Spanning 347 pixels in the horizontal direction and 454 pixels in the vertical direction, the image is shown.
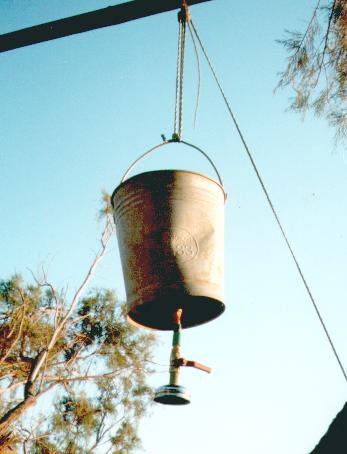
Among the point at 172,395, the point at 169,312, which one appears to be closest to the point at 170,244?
the point at 169,312

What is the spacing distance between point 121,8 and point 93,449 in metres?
13.7

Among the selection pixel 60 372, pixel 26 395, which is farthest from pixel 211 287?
pixel 60 372

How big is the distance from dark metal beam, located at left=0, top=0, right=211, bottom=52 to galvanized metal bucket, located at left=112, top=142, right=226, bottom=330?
0.48 metres

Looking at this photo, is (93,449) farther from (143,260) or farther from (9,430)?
(143,260)

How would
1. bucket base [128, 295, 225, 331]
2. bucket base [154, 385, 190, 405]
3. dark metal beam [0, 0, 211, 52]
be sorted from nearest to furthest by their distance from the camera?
bucket base [154, 385, 190, 405] < dark metal beam [0, 0, 211, 52] < bucket base [128, 295, 225, 331]

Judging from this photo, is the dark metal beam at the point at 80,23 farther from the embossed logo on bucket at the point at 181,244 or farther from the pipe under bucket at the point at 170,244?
the embossed logo on bucket at the point at 181,244

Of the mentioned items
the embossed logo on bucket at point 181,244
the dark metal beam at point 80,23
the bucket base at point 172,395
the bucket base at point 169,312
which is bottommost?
the bucket base at point 172,395

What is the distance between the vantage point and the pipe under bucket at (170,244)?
4.01ft

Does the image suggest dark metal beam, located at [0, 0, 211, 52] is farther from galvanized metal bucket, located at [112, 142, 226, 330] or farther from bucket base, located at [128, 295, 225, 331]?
bucket base, located at [128, 295, 225, 331]

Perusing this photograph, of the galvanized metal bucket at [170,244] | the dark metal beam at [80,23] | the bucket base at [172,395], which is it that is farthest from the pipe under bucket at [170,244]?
the dark metal beam at [80,23]

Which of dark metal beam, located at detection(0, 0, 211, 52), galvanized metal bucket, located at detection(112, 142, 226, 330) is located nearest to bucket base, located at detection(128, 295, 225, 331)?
galvanized metal bucket, located at detection(112, 142, 226, 330)

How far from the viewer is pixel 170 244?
4.09 feet

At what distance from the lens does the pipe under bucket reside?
1.22 metres

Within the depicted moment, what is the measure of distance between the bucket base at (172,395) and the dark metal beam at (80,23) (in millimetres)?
1106
